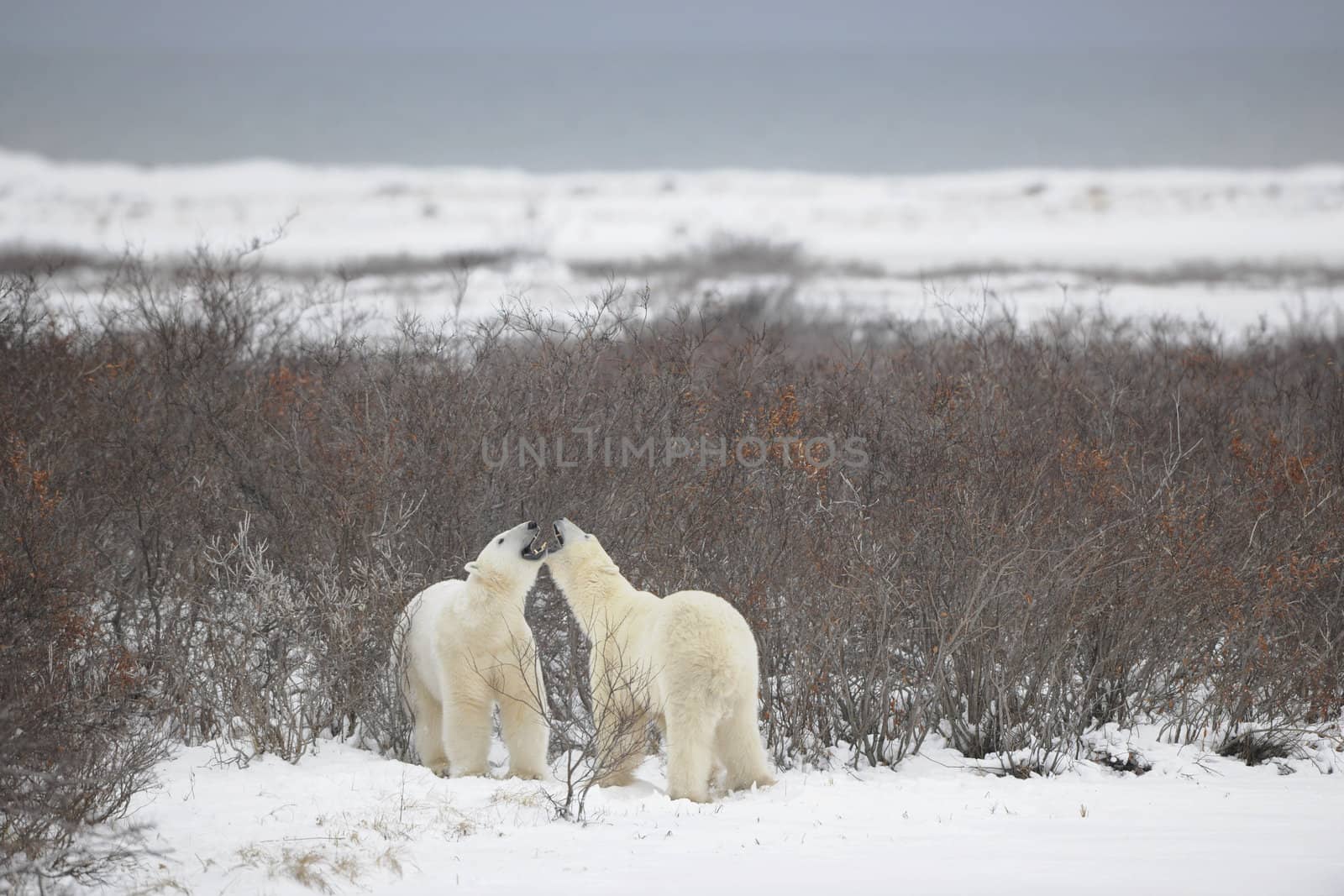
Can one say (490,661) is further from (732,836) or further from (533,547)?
(732,836)

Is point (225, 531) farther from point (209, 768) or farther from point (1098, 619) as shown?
point (1098, 619)

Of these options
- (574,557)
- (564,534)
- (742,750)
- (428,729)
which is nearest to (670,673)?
(742,750)

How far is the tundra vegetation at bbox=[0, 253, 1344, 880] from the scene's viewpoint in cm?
705

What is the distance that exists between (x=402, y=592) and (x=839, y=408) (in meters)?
6.25

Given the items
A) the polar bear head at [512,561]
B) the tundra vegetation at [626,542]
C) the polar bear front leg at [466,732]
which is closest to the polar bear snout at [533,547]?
the polar bear head at [512,561]

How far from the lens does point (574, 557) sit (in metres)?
5.96

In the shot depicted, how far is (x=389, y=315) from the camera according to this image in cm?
1410

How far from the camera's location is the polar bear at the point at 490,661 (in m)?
5.91

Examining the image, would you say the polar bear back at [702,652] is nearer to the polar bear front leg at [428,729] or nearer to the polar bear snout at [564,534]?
the polar bear snout at [564,534]

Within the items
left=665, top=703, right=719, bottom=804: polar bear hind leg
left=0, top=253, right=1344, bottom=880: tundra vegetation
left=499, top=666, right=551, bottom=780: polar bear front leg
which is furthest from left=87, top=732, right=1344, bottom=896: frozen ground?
left=0, top=253, right=1344, bottom=880: tundra vegetation

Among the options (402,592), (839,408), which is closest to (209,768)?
(402,592)

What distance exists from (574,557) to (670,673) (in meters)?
0.89

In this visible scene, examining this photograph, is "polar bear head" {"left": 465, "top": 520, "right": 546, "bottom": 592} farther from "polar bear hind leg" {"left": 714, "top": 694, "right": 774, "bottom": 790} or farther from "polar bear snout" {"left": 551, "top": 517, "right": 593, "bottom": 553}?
"polar bear hind leg" {"left": 714, "top": 694, "right": 774, "bottom": 790}

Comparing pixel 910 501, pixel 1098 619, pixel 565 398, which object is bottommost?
pixel 1098 619
